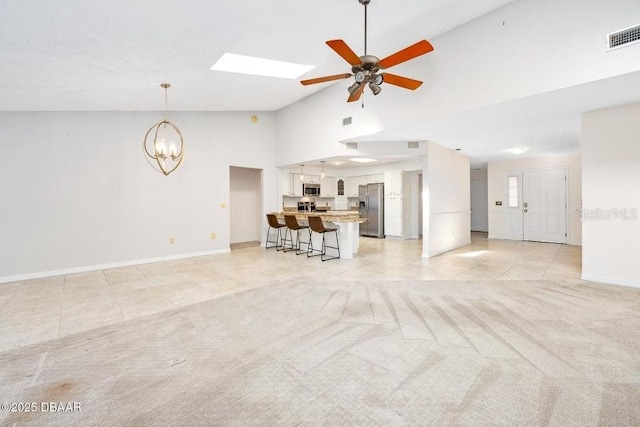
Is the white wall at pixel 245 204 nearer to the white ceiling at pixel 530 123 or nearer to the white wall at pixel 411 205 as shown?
the white ceiling at pixel 530 123

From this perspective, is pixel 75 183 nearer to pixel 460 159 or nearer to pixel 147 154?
pixel 147 154

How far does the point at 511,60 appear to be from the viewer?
132 inches

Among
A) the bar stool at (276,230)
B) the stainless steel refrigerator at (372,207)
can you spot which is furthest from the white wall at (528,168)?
the bar stool at (276,230)

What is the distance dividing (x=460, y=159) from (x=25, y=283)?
8776 millimetres

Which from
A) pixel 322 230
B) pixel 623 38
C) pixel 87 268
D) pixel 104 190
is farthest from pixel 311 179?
pixel 623 38

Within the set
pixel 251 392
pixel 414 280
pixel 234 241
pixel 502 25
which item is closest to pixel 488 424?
pixel 251 392

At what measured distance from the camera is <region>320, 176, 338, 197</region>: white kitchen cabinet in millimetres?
9036

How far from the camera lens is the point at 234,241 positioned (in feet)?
26.3

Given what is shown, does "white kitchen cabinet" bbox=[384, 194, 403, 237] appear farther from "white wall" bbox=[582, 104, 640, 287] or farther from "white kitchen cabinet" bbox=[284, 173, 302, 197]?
"white wall" bbox=[582, 104, 640, 287]

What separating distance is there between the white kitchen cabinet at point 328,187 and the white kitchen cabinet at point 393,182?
1.75 m

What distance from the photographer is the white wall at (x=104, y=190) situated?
4461 millimetres

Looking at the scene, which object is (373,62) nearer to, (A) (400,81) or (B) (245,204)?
(A) (400,81)

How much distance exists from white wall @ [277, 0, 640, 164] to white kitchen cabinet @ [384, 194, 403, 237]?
3741mm

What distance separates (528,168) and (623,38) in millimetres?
6072
